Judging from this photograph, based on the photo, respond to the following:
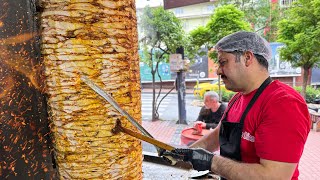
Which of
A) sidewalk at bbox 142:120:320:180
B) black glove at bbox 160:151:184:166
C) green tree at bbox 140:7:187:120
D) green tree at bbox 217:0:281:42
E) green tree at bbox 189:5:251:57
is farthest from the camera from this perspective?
green tree at bbox 217:0:281:42

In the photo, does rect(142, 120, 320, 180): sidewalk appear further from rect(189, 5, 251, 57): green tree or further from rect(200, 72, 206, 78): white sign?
rect(200, 72, 206, 78): white sign

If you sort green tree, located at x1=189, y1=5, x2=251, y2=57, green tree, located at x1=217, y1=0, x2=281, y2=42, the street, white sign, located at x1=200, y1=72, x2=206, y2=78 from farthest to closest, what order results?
white sign, located at x1=200, y1=72, x2=206, y2=78 → green tree, located at x1=217, y1=0, x2=281, y2=42 → the street → green tree, located at x1=189, y1=5, x2=251, y2=57

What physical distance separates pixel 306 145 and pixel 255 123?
671cm

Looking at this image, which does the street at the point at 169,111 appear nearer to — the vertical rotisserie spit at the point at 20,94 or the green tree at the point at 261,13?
the green tree at the point at 261,13

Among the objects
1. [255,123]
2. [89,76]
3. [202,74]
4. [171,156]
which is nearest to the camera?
[89,76]

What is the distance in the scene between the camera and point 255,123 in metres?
1.62

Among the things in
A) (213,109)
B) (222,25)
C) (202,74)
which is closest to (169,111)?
(222,25)

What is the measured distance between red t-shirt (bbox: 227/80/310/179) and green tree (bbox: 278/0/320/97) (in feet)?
28.0

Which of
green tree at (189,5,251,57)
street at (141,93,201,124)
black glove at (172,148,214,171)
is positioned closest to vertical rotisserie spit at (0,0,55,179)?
black glove at (172,148,214,171)

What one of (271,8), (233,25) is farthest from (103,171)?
(271,8)

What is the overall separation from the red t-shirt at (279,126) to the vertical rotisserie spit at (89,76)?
0.87m

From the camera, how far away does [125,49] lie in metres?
0.89

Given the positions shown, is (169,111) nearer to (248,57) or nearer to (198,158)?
(248,57)

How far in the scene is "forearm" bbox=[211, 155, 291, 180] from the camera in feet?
4.58
